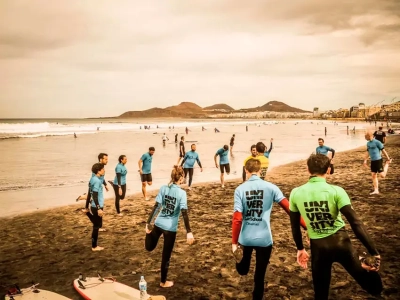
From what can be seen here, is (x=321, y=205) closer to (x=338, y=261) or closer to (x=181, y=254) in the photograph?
(x=338, y=261)

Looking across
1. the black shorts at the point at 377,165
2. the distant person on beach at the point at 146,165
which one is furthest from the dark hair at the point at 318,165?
the black shorts at the point at 377,165

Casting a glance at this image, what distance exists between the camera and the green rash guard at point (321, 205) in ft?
11.7

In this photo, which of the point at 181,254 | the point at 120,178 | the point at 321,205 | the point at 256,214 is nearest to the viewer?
the point at 321,205

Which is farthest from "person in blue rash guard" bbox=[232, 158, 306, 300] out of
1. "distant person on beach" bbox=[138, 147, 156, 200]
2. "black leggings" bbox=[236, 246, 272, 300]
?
"distant person on beach" bbox=[138, 147, 156, 200]

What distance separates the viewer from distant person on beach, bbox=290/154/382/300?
3.47 m

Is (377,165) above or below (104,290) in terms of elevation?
above

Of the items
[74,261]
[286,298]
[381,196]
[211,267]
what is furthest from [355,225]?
[381,196]

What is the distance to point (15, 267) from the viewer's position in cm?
702

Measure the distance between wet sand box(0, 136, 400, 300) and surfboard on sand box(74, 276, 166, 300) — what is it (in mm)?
234

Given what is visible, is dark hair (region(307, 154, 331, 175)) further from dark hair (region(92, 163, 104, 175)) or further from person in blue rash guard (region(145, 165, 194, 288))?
dark hair (region(92, 163, 104, 175))

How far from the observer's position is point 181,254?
741cm

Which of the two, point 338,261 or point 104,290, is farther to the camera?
point 104,290

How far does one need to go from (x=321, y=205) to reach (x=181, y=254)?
463 centimetres

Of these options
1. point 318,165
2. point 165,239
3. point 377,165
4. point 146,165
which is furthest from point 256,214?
point 377,165
